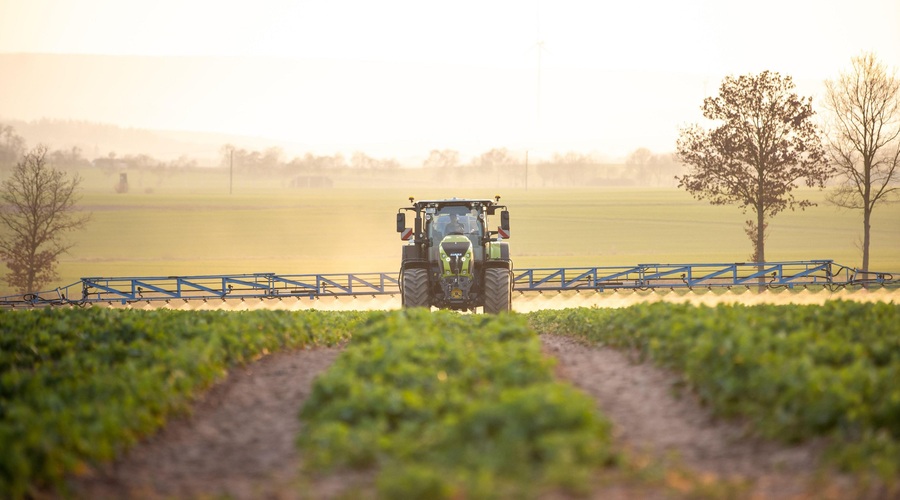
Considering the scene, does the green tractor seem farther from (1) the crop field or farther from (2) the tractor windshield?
(1) the crop field

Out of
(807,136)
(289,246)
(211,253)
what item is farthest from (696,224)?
(807,136)

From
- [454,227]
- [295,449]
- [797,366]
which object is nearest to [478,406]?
[295,449]

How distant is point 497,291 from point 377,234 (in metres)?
72.2

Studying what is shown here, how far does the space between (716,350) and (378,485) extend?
643 centimetres

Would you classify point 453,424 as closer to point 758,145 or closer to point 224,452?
point 224,452

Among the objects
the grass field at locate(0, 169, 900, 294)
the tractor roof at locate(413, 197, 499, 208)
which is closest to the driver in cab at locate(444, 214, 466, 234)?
the tractor roof at locate(413, 197, 499, 208)

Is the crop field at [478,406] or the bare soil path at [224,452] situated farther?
the bare soil path at [224,452]

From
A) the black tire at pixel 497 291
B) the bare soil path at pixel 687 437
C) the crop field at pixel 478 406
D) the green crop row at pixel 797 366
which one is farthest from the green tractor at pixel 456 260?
the bare soil path at pixel 687 437

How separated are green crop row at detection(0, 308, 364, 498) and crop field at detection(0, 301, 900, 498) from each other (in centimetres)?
4

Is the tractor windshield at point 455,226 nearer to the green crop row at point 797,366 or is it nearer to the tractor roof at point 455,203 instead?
the tractor roof at point 455,203

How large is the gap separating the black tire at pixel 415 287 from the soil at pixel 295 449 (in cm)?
1140

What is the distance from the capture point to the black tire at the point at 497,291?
27750 millimetres

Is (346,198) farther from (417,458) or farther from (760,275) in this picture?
(417,458)

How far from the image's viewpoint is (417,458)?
10.3m
